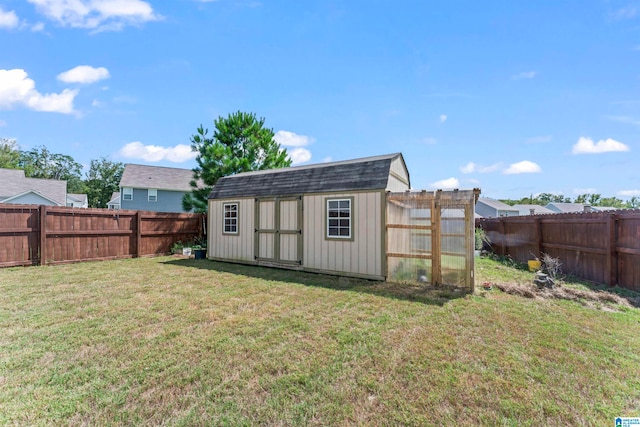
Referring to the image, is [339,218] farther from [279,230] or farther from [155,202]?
[155,202]

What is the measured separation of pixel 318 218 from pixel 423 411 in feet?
18.8

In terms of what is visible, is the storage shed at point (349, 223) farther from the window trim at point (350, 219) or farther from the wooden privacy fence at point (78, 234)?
the wooden privacy fence at point (78, 234)

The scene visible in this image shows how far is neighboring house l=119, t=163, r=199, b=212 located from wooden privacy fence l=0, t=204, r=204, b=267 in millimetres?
12599

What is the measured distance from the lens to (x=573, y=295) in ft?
16.7

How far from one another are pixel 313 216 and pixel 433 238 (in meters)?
3.21

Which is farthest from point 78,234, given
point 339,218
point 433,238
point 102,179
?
point 102,179

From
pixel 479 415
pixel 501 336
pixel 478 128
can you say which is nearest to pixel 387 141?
pixel 478 128

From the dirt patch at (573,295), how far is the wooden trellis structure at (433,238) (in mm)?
A: 885

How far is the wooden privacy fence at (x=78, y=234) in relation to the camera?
7.95 meters

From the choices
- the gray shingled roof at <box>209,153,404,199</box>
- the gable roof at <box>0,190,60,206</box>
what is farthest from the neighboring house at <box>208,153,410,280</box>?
the gable roof at <box>0,190,60,206</box>

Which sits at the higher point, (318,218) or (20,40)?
(20,40)

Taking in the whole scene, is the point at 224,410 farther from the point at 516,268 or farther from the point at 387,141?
the point at 387,141

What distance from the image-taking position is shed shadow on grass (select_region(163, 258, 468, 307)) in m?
5.20

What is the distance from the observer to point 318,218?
24.9ft
